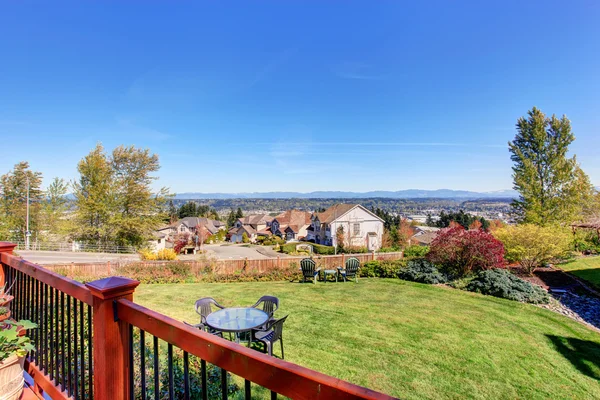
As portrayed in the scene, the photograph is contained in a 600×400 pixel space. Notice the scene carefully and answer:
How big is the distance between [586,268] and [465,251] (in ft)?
19.7

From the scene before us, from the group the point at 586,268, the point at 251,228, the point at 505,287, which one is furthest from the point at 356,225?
the point at 505,287

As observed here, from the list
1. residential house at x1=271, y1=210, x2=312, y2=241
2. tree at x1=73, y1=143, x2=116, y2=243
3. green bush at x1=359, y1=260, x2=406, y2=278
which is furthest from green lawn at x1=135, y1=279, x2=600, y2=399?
residential house at x1=271, y1=210, x2=312, y2=241

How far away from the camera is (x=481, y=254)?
1091cm

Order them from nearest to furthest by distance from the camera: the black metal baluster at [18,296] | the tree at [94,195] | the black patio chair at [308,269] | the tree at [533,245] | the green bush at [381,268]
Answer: the black metal baluster at [18,296], the tree at [533,245], the black patio chair at [308,269], the green bush at [381,268], the tree at [94,195]

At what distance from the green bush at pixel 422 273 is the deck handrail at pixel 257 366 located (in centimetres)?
1175

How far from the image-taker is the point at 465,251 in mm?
11227

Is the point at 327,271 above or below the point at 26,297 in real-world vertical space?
below

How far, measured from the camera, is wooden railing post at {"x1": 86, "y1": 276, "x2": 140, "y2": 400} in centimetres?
166

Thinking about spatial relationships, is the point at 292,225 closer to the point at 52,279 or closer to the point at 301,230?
the point at 301,230

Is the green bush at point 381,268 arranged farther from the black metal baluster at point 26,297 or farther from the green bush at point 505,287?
the black metal baluster at point 26,297

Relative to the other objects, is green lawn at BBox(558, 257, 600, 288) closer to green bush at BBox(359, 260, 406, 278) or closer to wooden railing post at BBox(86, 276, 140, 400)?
green bush at BBox(359, 260, 406, 278)

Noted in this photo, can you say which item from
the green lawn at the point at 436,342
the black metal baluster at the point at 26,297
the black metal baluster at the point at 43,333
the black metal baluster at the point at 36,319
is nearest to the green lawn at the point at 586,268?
the green lawn at the point at 436,342

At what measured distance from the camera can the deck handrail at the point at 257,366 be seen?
0.91 meters

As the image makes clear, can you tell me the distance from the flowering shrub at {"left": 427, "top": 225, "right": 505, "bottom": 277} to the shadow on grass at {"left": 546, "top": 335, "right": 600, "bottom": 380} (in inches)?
189
